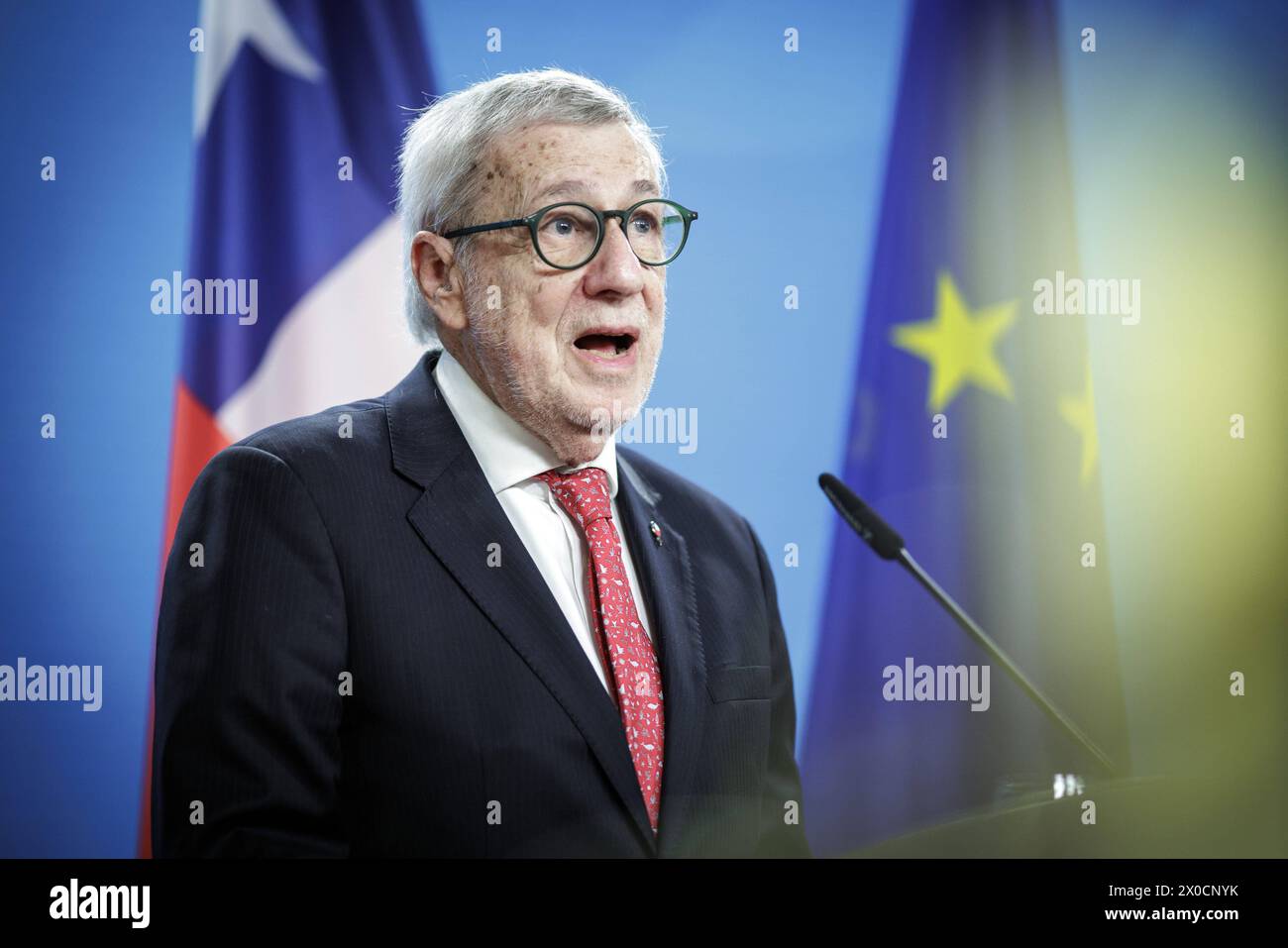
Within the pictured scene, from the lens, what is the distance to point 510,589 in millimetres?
1805

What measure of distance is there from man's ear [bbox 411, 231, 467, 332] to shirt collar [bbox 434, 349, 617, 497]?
95 millimetres

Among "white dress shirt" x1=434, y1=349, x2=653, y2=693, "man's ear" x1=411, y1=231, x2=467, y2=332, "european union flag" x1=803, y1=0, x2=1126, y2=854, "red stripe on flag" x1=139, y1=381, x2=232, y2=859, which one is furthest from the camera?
"european union flag" x1=803, y1=0, x2=1126, y2=854

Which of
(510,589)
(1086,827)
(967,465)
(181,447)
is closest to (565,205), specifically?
(510,589)

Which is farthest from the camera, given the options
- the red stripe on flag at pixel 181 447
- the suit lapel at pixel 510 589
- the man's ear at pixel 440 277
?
the red stripe on flag at pixel 181 447

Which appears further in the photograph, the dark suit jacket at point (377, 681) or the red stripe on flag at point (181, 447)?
the red stripe on flag at point (181, 447)

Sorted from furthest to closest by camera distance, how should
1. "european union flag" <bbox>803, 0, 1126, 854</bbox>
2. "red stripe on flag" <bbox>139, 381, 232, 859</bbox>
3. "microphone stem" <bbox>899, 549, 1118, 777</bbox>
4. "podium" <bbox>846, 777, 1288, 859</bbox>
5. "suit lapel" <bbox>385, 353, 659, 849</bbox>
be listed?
1. "european union flag" <bbox>803, 0, 1126, 854</bbox>
2. "red stripe on flag" <bbox>139, 381, 232, 859</bbox>
3. "suit lapel" <bbox>385, 353, 659, 849</bbox>
4. "microphone stem" <bbox>899, 549, 1118, 777</bbox>
5. "podium" <bbox>846, 777, 1288, 859</bbox>

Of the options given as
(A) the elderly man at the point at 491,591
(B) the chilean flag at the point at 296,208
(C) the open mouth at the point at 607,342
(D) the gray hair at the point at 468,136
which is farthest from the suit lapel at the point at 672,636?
(B) the chilean flag at the point at 296,208

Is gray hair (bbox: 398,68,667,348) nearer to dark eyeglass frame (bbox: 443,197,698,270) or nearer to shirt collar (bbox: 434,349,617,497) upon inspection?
dark eyeglass frame (bbox: 443,197,698,270)

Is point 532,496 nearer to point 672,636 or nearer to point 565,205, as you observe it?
point 672,636

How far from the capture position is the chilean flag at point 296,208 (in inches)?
92.2

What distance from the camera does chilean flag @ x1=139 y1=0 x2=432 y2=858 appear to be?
234cm

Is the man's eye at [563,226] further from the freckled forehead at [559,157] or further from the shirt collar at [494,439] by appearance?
the shirt collar at [494,439]

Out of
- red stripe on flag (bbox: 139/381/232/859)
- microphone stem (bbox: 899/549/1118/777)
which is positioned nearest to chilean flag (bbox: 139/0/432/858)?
red stripe on flag (bbox: 139/381/232/859)

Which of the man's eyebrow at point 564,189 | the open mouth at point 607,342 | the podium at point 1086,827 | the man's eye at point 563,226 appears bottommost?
the podium at point 1086,827
